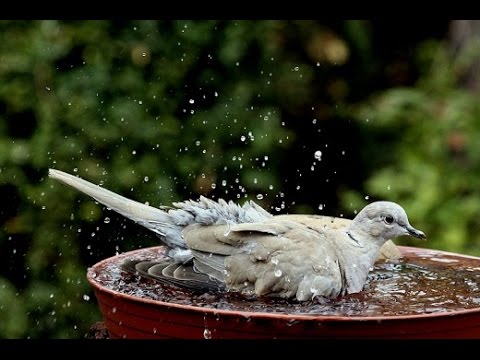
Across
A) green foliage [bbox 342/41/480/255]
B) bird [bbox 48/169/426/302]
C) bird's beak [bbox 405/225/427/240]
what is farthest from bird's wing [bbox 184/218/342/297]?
green foliage [bbox 342/41/480/255]

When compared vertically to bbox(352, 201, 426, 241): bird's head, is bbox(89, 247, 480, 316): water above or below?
below

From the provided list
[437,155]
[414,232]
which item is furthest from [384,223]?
[437,155]

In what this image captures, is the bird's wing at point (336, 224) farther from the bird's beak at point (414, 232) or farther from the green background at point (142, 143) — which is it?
the green background at point (142, 143)

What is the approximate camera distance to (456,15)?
3.52 metres

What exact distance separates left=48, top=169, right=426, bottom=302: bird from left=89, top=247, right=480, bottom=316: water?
1.6 inches

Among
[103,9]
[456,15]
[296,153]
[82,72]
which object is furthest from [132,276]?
[296,153]

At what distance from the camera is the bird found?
99.8 inches

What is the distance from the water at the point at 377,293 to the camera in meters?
2.40

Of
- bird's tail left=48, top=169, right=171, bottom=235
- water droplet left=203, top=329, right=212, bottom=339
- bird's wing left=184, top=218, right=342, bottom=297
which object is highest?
bird's tail left=48, top=169, right=171, bottom=235

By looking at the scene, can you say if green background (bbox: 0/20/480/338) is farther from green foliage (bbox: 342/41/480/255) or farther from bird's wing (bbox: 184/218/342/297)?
bird's wing (bbox: 184/218/342/297)

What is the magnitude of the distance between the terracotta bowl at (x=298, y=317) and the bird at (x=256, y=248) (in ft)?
0.24

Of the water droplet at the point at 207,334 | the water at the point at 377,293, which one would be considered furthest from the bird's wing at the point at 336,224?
the water droplet at the point at 207,334

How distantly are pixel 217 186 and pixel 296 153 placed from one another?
34.8 inches

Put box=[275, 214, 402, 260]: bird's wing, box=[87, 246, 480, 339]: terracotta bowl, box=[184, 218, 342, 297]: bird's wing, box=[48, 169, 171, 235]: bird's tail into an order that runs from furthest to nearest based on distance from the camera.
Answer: box=[275, 214, 402, 260]: bird's wing < box=[48, 169, 171, 235]: bird's tail < box=[184, 218, 342, 297]: bird's wing < box=[87, 246, 480, 339]: terracotta bowl
